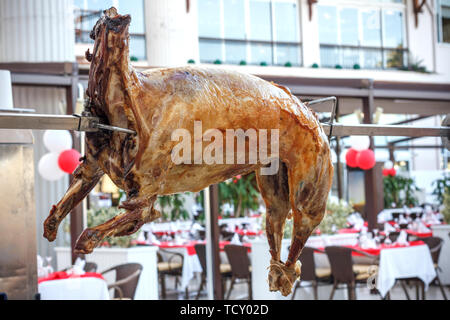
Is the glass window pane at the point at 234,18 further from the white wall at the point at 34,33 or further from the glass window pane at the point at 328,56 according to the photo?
the white wall at the point at 34,33

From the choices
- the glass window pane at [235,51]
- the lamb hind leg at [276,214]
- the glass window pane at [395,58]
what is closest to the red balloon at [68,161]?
the lamb hind leg at [276,214]

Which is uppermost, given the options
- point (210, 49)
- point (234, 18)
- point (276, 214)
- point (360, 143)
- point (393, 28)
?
point (234, 18)

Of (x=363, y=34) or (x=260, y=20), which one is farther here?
(x=363, y=34)

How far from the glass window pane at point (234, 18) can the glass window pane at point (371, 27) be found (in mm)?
3604

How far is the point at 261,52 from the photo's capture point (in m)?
15.6

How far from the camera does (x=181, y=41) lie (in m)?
8.77

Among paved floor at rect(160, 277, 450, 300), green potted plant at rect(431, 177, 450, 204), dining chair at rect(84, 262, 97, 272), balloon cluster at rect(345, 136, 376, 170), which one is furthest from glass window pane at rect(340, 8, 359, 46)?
dining chair at rect(84, 262, 97, 272)

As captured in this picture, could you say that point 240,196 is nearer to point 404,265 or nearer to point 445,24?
point 404,265

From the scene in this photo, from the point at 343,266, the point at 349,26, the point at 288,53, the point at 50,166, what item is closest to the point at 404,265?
the point at 343,266

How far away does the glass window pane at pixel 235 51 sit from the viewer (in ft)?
50.1

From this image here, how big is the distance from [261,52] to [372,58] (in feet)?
10.7
